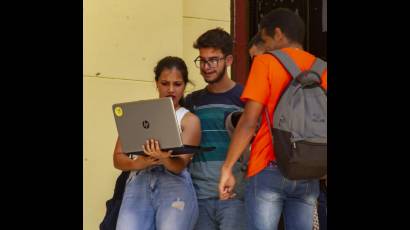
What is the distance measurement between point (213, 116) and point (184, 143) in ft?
0.74

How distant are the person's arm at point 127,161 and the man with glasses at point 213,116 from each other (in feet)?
0.95

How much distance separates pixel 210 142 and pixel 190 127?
15cm

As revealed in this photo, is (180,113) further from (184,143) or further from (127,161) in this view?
(127,161)

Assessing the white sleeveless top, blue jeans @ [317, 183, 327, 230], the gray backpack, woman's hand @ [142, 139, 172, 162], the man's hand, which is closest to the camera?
the gray backpack

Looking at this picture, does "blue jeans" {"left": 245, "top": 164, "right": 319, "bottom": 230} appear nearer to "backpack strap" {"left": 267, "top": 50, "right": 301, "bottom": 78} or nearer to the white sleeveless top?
"backpack strap" {"left": 267, "top": 50, "right": 301, "bottom": 78}

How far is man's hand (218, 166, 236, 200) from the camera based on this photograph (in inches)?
194

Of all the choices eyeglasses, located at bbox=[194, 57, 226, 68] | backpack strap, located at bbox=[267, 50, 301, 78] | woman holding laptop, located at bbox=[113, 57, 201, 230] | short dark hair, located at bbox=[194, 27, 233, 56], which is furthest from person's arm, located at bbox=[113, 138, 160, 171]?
backpack strap, located at bbox=[267, 50, 301, 78]

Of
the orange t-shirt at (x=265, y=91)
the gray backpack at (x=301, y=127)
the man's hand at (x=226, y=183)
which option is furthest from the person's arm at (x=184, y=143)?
the gray backpack at (x=301, y=127)

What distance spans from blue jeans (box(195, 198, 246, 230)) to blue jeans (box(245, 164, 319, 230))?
0.21 m

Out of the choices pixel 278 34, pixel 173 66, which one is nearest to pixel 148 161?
pixel 173 66

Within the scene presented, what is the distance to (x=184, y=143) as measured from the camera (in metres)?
5.25
